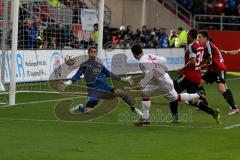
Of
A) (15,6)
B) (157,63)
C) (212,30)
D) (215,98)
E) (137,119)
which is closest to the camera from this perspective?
(157,63)

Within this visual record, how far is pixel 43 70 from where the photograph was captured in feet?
87.7

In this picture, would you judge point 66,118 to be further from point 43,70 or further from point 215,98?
point 43,70

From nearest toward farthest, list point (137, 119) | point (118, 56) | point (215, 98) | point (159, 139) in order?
point (159, 139), point (137, 119), point (215, 98), point (118, 56)

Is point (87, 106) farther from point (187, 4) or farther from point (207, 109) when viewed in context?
point (187, 4)

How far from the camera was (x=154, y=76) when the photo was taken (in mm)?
15969

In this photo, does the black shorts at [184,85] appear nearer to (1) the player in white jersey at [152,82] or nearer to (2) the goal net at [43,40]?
(1) the player in white jersey at [152,82]

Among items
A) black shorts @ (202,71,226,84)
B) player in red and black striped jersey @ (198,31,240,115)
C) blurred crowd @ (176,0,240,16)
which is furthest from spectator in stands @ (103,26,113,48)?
player in red and black striped jersey @ (198,31,240,115)

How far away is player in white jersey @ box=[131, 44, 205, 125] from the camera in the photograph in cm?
1565

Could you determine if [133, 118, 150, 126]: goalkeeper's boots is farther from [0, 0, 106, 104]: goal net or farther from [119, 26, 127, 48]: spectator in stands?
[119, 26, 127, 48]: spectator in stands

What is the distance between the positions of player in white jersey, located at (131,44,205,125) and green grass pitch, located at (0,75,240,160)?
54 cm

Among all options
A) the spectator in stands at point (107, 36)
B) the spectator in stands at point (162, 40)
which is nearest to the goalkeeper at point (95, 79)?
the spectator in stands at point (107, 36)

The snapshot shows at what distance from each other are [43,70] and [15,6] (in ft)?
22.8

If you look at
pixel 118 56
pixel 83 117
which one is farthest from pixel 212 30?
pixel 83 117

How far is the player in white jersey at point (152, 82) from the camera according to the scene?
1565 cm
